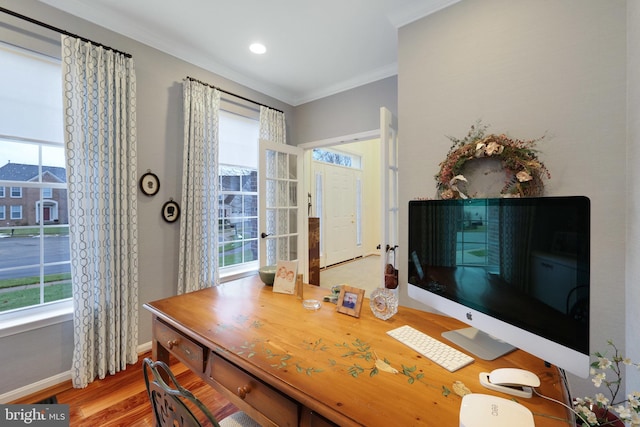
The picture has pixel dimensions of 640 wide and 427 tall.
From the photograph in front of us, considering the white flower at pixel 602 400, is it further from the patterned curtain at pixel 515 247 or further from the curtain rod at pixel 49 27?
the curtain rod at pixel 49 27

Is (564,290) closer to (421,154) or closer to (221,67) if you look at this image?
(421,154)

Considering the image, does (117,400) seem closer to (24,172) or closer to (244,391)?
(244,391)

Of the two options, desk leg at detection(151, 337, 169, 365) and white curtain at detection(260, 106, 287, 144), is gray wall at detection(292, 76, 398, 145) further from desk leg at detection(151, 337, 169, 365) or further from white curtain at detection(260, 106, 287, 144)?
desk leg at detection(151, 337, 169, 365)

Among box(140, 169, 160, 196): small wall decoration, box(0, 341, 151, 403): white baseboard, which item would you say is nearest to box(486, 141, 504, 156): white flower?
box(140, 169, 160, 196): small wall decoration

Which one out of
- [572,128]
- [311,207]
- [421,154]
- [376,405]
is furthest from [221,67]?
[376,405]

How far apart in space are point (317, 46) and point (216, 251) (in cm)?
220

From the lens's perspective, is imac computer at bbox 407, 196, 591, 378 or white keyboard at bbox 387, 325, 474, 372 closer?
imac computer at bbox 407, 196, 591, 378

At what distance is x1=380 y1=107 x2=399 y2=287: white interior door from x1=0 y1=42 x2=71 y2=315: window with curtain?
2.46 metres

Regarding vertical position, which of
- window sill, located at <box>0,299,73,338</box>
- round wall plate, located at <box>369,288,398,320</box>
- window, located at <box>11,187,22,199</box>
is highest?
window, located at <box>11,187,22,199</box>

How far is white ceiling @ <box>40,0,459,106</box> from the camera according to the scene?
2066 mm

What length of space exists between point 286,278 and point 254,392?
0.72 m

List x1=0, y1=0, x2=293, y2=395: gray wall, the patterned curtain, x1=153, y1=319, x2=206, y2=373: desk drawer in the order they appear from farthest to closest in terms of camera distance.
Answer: x1=0, y1=0, x2=293, y2=395: gray wall < x1=153, y1=319, x2=206, y2=373: desk drawer < the patterned curtain

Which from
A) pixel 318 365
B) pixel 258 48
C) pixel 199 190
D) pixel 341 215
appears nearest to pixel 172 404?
pixel 318 365

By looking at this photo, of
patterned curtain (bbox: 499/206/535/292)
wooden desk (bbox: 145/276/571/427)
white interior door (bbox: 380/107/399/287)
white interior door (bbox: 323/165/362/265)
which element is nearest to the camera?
wooden desk (bbox: 145/276/571/427)
